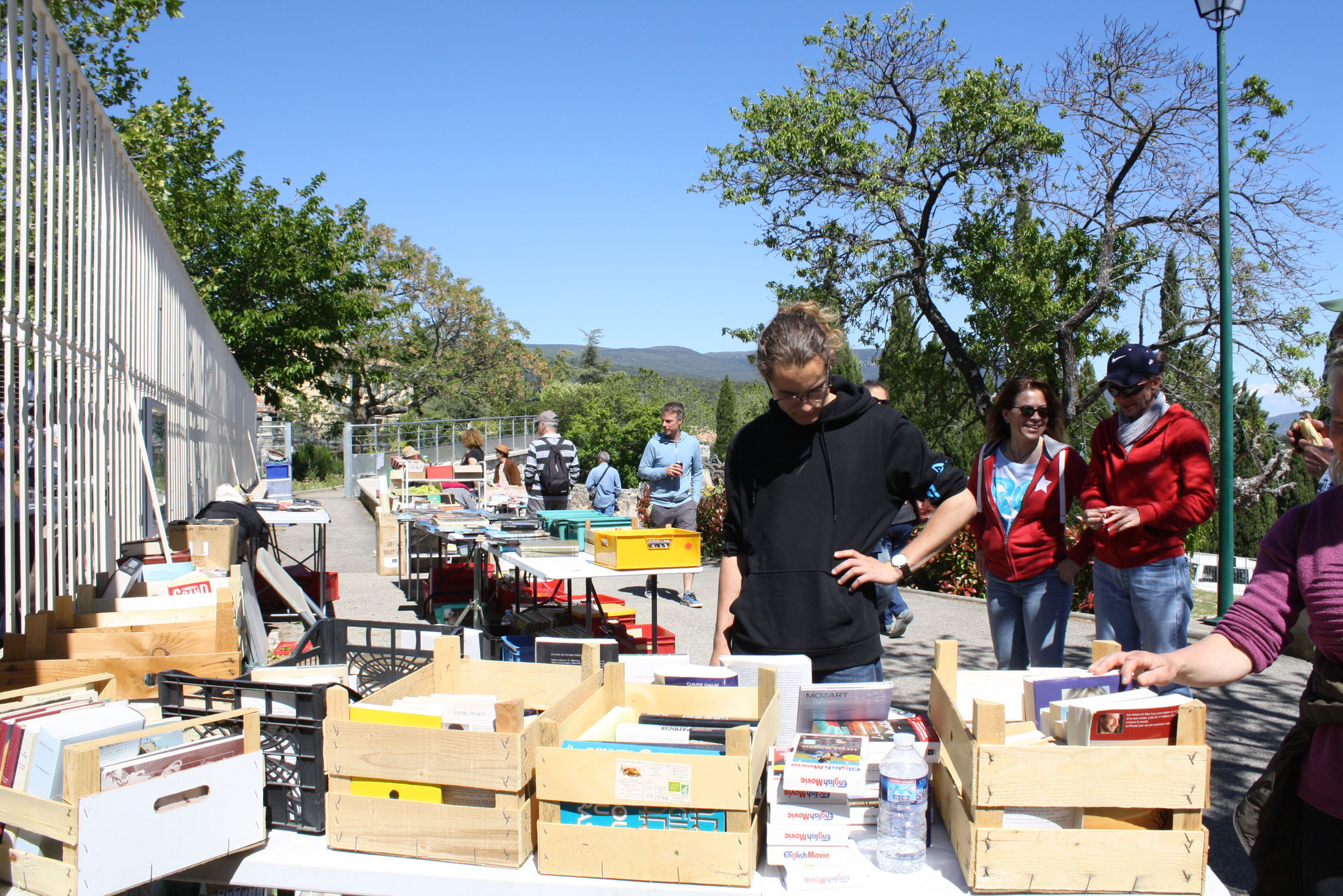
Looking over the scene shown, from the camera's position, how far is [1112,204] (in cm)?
1384

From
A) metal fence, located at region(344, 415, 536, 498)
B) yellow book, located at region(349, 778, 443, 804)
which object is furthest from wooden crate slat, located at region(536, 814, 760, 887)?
metal fence, located at region(344, 415, 536, 498)

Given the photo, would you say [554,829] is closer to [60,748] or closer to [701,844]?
[701,844]

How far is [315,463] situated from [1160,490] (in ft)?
105

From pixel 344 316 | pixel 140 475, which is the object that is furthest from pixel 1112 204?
pixel 344 316

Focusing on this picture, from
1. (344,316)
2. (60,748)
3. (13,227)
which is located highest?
(344,316)

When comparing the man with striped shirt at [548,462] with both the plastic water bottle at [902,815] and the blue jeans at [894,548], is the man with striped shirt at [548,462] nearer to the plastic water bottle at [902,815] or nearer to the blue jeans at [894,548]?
the blue jeans at [894,548]

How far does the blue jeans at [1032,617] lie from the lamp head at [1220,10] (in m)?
7.29

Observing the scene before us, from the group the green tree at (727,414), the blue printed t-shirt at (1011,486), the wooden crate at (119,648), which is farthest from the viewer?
the green tree at (727,414)

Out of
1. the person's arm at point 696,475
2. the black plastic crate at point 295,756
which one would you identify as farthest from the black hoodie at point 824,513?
the person's arm at point 696,475

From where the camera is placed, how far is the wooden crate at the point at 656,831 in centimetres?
193

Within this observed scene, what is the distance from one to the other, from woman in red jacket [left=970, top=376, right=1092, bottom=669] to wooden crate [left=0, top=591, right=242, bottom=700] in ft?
10.2

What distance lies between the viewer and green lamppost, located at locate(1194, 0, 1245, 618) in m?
8.58

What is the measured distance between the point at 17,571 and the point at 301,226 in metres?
19.8

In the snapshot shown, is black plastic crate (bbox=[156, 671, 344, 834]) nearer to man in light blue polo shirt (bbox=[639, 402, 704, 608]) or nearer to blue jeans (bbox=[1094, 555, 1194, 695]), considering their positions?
blue jeans (bbox=[1094, 555, 1194, 695])
